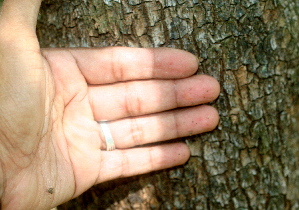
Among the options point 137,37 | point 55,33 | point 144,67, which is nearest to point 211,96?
point 144,67

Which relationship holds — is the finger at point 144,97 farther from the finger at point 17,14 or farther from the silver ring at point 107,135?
the finger at point 17,14

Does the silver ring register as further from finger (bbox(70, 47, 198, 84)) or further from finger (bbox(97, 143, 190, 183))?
finger (bbox(70, 47, 198, 84))

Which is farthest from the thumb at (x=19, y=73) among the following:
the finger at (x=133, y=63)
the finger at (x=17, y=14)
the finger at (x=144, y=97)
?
the finger at (x=144, y=97)

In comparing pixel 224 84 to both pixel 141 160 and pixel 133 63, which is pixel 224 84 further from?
pixel 141 160

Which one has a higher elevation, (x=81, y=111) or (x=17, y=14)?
(x=17, y=14)

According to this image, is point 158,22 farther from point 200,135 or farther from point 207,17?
point 200,135

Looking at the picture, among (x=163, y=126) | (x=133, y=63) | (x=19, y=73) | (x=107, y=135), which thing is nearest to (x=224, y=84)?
(x=163, y=126)
